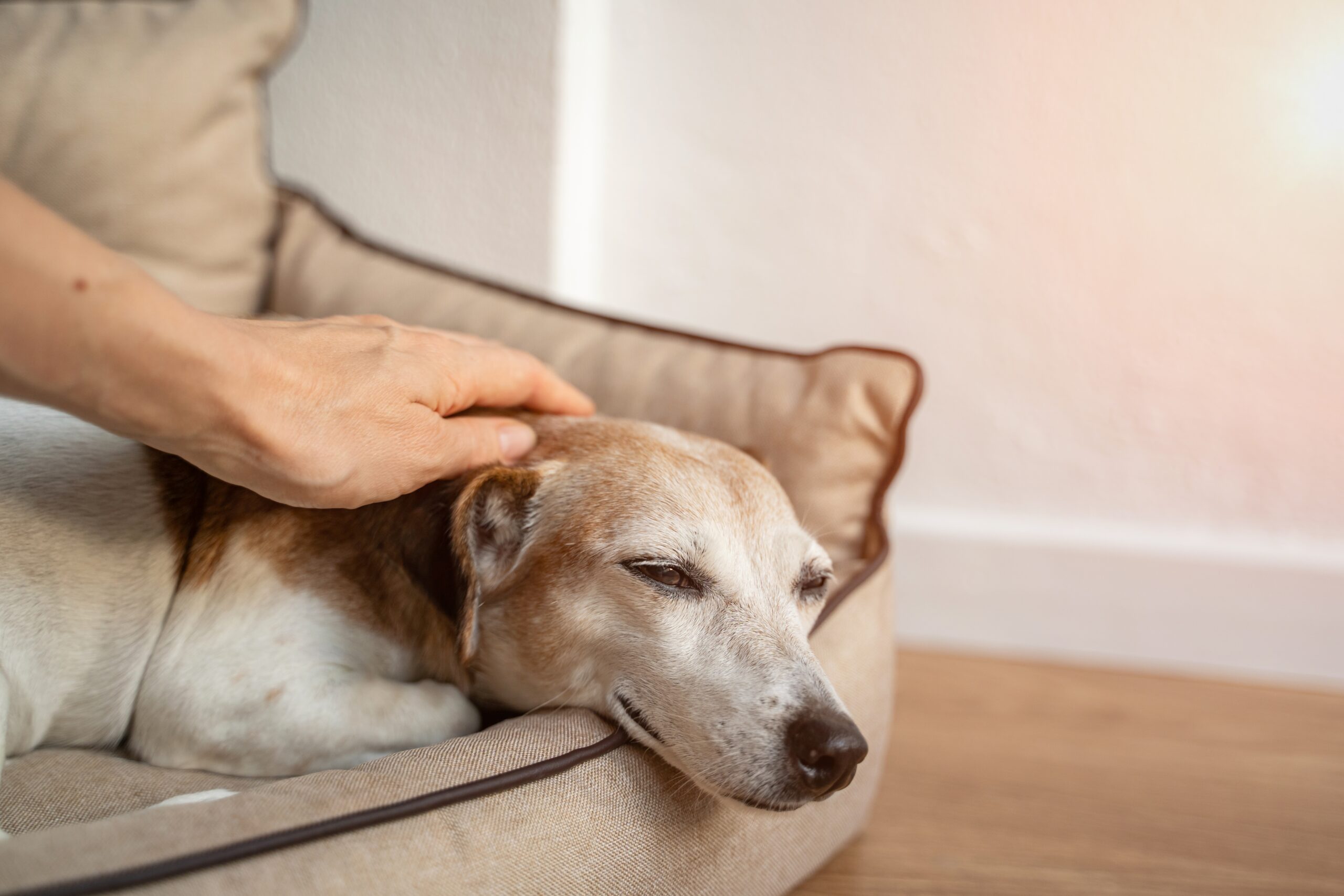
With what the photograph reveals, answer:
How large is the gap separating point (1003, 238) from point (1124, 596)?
101 cm

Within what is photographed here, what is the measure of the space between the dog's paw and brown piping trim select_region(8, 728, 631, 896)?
4.8 inches

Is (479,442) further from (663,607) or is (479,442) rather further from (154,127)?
(154,127)

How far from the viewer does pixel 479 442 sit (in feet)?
4.19

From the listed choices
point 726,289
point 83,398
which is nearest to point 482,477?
point 83,398

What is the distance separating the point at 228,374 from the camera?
0.98 meters

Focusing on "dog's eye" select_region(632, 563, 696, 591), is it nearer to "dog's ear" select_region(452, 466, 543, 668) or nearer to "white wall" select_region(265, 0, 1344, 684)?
"dog's ear" select_region(452, 466, 543, 668)

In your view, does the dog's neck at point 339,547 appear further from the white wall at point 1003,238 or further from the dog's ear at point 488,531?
the white wall at point 1003,238

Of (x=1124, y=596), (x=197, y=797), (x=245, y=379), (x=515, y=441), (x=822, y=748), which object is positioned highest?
(x=245, y=379)

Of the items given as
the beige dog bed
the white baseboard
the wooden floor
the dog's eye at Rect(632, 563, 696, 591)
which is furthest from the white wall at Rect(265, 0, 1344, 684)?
the dog's eye at Rect(632, 563, 696, 591)

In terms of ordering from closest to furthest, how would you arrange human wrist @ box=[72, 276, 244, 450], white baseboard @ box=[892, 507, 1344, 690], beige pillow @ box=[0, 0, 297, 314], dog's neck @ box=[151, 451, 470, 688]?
human wrist @ box=[72, 276, 244, 450], dog's neck @ box=[151, 451, 470, 688], beige pillow @ box=[0, 0, 297, 314], white baseboard @ box=[892, 507, 1344, 690]

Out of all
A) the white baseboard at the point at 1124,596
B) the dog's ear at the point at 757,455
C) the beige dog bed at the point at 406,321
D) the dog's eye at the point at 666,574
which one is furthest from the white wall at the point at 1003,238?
the dog's eye at the point at 666,574

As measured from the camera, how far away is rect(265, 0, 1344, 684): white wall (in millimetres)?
2215

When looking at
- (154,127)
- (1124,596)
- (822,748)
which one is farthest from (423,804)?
(1124,596)

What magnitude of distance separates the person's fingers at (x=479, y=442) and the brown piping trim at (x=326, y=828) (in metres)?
0.42
